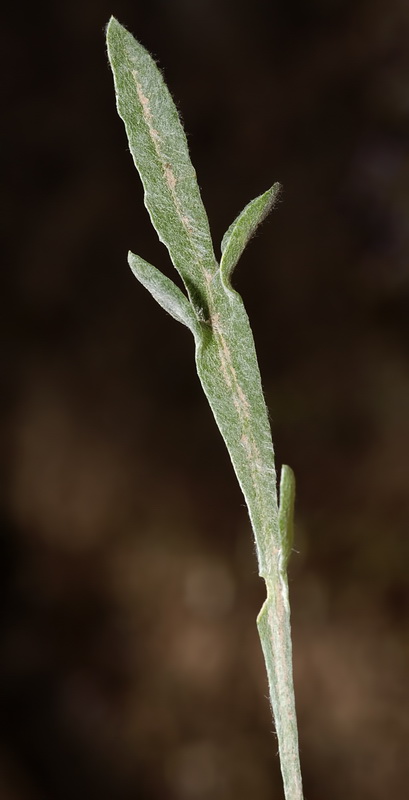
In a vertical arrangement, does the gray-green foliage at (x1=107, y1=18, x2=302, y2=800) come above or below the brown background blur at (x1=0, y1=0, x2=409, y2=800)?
above

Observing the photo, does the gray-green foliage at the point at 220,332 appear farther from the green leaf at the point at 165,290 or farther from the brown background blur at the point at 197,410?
the brown background blur at the point at 197,410

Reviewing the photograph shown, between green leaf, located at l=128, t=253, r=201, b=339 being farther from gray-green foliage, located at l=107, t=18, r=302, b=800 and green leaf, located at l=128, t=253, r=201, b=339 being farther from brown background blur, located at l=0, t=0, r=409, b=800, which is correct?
brown background blur, located at l=0, t=0, r=409, b=800

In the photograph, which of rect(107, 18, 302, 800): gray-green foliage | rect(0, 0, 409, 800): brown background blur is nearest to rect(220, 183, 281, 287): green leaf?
rect(107, 18, 302, 800): gray-green foliage

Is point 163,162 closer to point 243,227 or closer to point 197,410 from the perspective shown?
point 243,227

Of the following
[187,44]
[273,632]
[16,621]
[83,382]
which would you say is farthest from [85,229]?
[273,632]

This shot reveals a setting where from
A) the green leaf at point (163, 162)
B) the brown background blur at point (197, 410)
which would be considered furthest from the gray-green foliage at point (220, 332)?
the brown background blur at point (197, 410)

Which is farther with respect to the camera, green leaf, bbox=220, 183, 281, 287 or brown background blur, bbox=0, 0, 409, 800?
brown background blur, bbox=0, 0, 409, 800
